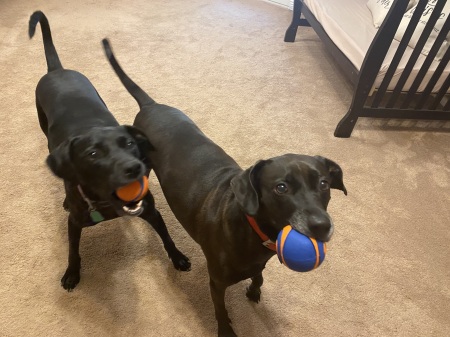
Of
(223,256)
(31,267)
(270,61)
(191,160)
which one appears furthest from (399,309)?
(270,61)

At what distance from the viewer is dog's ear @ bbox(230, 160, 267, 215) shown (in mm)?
1043

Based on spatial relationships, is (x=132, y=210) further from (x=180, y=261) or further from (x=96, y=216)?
(x=180, y=261)

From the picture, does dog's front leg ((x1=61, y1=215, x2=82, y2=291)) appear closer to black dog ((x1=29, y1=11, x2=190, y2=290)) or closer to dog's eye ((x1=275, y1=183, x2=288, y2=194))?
black dog ((x1=29, y1=11, x2=190, y2=290))

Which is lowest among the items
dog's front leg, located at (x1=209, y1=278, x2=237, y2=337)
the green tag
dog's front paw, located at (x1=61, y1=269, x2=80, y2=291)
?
dog's front paw, located at (x1=61, y1=269, x2=80, y2=291)

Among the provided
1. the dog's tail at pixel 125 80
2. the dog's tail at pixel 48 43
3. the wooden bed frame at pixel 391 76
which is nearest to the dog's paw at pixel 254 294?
the dog's tail at pixel 125 80

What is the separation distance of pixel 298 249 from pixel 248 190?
0.22 m

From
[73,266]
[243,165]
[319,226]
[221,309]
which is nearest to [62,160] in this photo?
[73,266]

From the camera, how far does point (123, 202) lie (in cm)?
131

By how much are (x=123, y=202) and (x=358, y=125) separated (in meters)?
1.87

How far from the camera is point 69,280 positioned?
5.22 ft

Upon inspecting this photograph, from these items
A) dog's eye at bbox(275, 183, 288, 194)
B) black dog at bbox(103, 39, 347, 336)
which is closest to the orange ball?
black dog at bbox(103, 39, 347, 336)

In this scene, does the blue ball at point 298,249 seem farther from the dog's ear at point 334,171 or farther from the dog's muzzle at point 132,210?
the dog's muzzle at point 132,210

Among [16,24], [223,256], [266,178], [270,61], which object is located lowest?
[16,24]

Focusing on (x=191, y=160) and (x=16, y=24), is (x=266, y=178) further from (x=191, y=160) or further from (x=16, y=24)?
(x=16, y=24)
